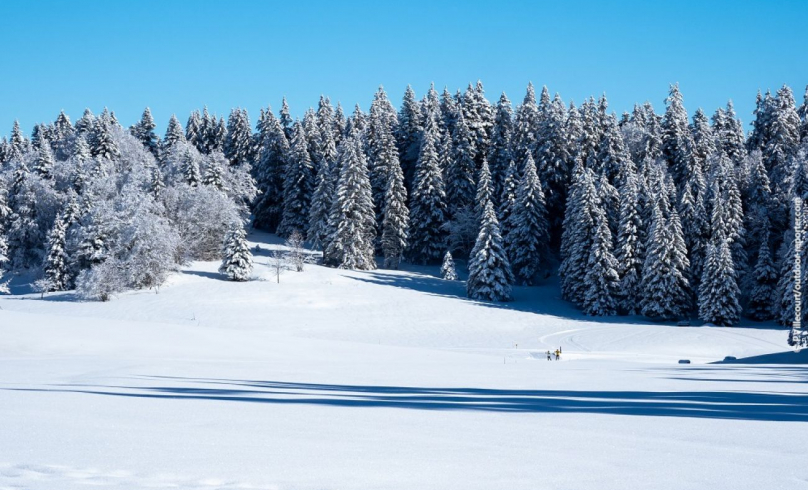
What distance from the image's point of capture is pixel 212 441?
6387 millimetres

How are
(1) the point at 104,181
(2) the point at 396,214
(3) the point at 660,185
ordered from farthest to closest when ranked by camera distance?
(2) the point at 396,214, (1) the point at 104,181, (3) the point at 660,185

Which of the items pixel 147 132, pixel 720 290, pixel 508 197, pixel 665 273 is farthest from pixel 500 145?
pixel 147 132

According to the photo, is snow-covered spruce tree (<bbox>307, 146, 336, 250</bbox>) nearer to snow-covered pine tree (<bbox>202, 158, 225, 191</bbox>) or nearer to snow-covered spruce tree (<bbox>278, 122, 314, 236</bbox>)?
snow-covered spruce tree (<bbox>278, 122, 314, 236</bbox>)

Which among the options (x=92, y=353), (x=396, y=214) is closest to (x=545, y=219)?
(x=396, y=214)

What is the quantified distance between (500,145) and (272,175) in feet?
101

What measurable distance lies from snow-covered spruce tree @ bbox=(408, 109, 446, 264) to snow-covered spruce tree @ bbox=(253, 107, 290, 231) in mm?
20288

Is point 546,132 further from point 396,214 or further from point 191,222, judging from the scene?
point 191,222

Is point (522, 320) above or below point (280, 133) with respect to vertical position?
below

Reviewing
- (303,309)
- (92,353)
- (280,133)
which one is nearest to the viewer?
(92,353)

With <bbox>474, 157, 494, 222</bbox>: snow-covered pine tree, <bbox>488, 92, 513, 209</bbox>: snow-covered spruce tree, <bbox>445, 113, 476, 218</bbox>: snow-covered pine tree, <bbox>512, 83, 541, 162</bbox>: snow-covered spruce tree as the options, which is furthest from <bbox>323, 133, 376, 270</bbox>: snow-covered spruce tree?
<bbox>512, 83, 541, 162</bbox>: snow-covered spruce tree

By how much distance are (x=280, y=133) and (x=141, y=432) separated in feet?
269

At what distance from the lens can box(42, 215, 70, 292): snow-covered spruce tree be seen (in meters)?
58.0

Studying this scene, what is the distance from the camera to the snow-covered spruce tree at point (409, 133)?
85000 mm

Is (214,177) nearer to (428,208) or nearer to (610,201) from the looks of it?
(428,208)
